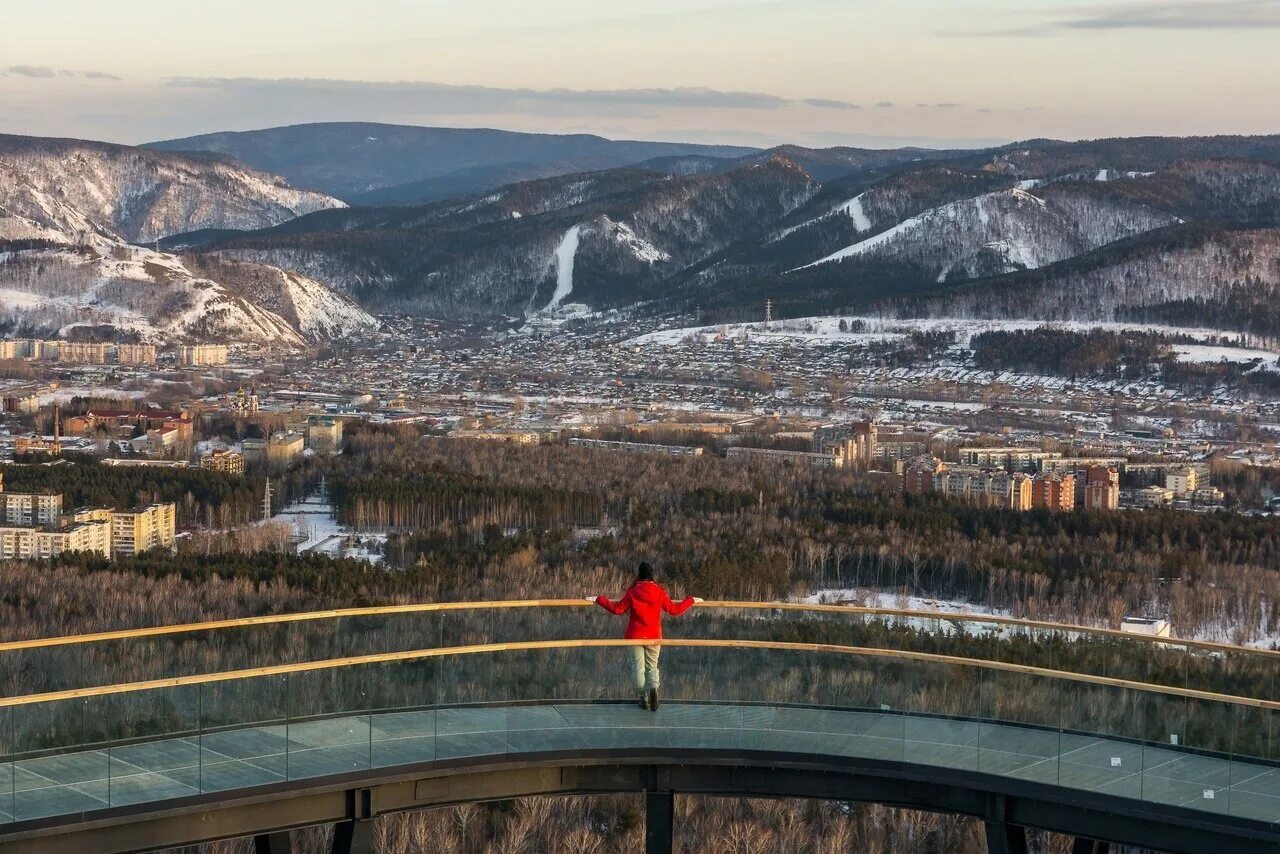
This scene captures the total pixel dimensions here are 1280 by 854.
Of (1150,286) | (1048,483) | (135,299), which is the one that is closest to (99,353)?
(135,299)

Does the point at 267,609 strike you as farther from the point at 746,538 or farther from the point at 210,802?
the point at 210,802

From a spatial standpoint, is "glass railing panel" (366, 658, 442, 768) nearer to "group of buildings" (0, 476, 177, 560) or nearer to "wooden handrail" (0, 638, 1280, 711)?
"wooden handrail" (0, 638, 1280, 711)

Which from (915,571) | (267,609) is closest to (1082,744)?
(267,609)

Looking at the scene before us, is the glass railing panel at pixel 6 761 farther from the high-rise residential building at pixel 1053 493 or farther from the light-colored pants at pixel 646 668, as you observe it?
the high-rise residential building at pixel 1053 493

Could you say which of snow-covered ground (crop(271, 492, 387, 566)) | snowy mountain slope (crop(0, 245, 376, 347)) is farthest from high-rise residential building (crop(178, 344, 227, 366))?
snow-covered ground (crop(271, 492, 387, 566))

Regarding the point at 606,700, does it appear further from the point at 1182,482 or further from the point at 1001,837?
the point at 1182,482

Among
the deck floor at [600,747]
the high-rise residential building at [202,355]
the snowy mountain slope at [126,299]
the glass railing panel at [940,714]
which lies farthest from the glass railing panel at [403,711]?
the snowy mountain slope at [126,299]
